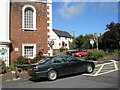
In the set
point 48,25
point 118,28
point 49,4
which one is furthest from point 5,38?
point 118,28

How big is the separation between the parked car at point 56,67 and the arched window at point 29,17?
5363 millimetres

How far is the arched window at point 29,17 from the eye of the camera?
39.8 ft

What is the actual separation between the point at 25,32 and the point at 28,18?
55.5 inches

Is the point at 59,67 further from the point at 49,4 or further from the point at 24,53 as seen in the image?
the point at 49,4

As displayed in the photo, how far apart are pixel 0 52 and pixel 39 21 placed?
478 cm

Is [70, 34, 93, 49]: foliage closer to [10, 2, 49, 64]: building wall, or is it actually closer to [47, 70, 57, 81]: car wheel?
[10, 2, 49, 64]: building wall

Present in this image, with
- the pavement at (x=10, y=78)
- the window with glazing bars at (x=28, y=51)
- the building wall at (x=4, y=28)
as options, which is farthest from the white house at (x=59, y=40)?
the pavement at (x=10, y=78)

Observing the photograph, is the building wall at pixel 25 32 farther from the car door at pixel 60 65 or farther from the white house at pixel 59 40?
the white house at pixel 59 40

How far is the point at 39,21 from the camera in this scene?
12.6 m

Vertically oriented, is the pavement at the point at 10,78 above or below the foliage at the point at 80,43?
below

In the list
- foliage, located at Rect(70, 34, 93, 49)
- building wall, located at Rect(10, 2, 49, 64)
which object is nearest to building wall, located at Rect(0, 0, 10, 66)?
building wall, located at Rect(10, 2, 49, 64)

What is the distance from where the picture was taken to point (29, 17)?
12.4 m

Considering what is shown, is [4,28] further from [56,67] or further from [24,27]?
[56,67]

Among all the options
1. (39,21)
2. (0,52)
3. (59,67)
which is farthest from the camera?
(39,21)
